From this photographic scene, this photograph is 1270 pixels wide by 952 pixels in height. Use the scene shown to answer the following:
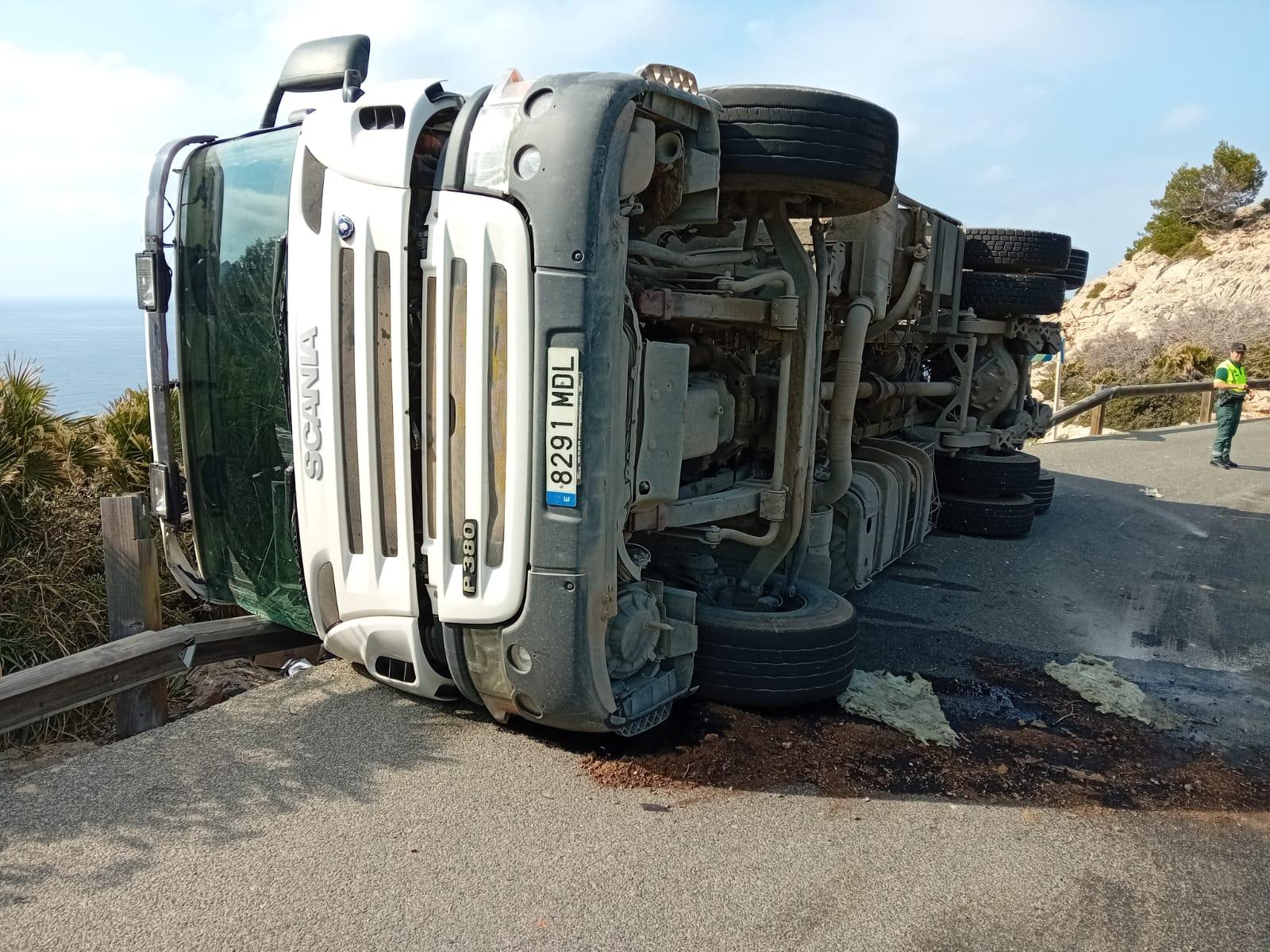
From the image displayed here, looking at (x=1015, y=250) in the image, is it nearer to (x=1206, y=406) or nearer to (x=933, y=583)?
(x=933, y=583)

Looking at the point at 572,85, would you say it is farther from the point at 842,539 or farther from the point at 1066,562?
the point at 1066,562

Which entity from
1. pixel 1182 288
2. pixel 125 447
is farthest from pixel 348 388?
pixel 1182 288

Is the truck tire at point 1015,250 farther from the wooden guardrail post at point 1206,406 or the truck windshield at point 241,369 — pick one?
the wooden guardrail post at point 1206,406

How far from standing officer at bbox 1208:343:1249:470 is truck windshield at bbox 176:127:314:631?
1180 centimetres

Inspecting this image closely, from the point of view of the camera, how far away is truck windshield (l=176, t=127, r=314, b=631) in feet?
11.6

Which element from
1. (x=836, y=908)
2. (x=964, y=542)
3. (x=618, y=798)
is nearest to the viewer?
(x=836, y=908)

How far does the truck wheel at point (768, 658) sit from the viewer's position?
150 inches

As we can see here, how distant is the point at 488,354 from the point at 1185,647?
4.46m

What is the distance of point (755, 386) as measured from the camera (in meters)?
4.54

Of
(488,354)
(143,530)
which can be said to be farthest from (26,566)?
(488,354)

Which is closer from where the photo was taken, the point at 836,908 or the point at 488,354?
the point at 836,908

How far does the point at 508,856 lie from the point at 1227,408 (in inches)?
473

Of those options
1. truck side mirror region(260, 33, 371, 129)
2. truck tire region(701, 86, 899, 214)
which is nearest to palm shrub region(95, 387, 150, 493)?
truck side mirror region(260, 33, 371, 129)

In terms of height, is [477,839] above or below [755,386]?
below
